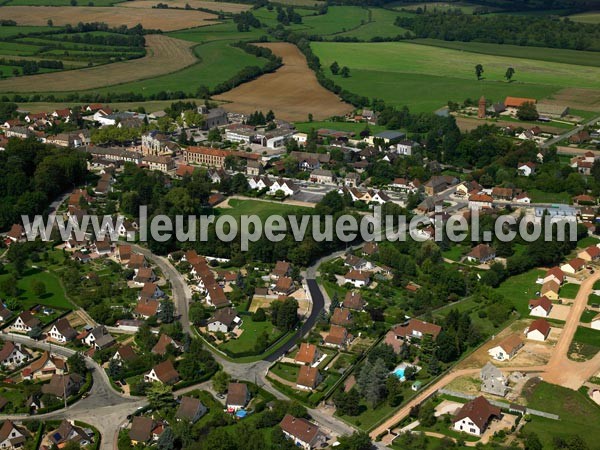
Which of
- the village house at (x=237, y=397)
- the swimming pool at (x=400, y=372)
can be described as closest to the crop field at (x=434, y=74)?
the swimming pool at (x=400, y=372)

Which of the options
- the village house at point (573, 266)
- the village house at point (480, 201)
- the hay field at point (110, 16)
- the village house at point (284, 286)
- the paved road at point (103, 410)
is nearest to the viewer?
the paved road at point (103, 410)

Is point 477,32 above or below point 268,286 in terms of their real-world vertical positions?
above

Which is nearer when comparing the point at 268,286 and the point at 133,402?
the point at 133,402

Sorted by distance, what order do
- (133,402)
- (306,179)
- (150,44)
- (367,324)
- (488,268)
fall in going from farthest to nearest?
1. (150,44)
2. (306,179)
3. (488,268)
4. (367,324)
5. (133,402)

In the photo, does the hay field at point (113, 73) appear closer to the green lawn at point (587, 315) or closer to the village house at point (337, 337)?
the village house at point (337, 337)

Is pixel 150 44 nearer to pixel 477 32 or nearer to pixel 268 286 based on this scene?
pixel 477 32

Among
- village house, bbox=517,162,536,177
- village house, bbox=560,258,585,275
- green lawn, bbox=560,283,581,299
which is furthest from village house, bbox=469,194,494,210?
green lawn, bbox=560,283,581,299

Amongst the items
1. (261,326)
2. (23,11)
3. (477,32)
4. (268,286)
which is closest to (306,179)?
(268,286)
